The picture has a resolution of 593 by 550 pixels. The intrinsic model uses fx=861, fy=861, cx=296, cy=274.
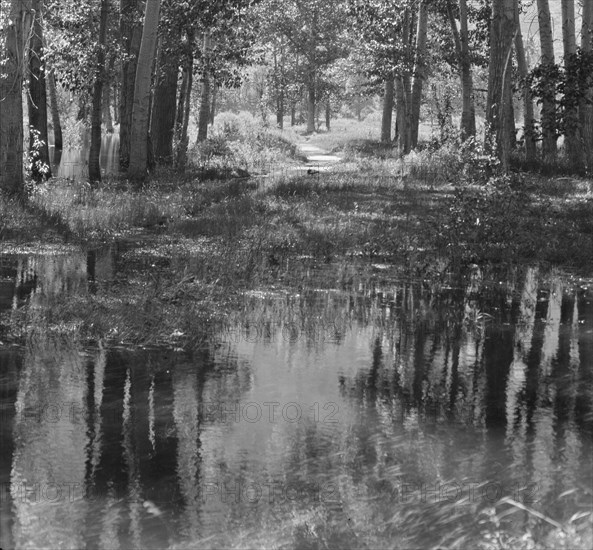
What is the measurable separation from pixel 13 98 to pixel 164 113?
31.9 feet

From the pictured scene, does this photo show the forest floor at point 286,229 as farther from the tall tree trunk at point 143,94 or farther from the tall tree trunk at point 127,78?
the tall tree trunk at point 127,78

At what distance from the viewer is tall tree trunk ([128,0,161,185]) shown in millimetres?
18312

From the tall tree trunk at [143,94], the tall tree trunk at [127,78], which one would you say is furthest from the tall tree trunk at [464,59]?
the tall tree trunk at [143,94]

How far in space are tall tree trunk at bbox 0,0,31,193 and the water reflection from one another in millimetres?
6837

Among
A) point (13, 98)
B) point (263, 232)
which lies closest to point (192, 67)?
point (13, 98)

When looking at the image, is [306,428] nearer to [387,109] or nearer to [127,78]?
[127,78]

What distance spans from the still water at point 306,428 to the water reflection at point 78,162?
14728 millimetres

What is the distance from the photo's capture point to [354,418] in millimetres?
6348

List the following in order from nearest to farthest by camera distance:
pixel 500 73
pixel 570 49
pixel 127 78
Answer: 1. pixel 500 73
2. pixel 570 49
3. pixel 127 78

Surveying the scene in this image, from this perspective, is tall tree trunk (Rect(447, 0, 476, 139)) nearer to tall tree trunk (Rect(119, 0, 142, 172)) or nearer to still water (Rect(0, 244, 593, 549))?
tall tree trunk (Rect(119, 0, 142, 172))

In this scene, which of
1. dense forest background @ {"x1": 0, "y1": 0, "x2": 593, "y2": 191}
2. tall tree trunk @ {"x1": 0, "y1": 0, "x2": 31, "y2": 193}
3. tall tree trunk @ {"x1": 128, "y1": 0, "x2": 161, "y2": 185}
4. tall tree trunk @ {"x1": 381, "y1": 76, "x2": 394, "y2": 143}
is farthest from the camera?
tall tree trunk @ {"x1": 381, "y1": 76, "x2": 394, "y2": 143}

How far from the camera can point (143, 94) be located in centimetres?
1881

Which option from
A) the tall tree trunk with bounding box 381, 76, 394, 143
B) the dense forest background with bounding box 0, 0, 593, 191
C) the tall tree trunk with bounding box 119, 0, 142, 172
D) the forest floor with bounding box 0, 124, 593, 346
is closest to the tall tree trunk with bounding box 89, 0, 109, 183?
the dense forest background with bounding box 0, 0, 593, 191

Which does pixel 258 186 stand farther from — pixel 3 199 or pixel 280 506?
pixel 280 506
